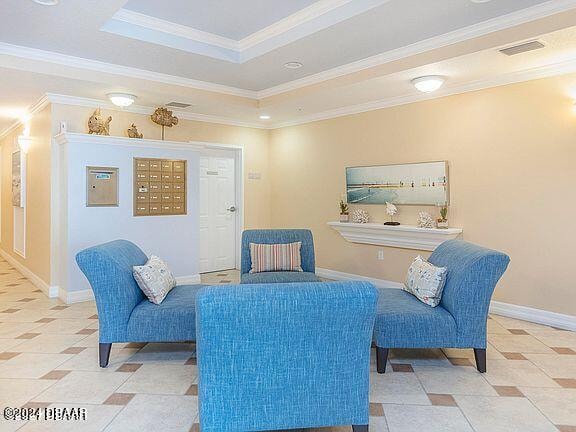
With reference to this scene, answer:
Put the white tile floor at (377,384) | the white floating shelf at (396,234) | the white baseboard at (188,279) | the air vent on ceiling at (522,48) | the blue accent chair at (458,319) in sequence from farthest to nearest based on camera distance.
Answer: the white baseboard at (188,279)
the white floating shelf at (396,234)
the air vent on ceiling at (522,48)
the blue accent chair at (458,319)
the white tile floor at (377,384)

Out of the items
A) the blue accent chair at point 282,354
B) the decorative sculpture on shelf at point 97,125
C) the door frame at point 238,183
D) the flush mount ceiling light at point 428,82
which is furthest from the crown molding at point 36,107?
the blue accent chair at point 282,354

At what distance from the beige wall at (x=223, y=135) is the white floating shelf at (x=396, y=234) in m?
1.58

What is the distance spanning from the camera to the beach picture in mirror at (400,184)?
4.78m

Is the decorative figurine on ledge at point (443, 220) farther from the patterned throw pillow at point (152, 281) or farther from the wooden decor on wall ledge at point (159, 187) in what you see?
the wooden decor on wall ledge at point (159, 187)

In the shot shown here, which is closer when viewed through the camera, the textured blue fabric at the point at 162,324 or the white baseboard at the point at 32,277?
the textured blue fabric at the point at 162,324

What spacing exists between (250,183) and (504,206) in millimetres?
3808

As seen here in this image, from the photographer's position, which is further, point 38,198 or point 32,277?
point 32,277

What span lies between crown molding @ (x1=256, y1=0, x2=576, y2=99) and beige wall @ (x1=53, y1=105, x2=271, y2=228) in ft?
5.31

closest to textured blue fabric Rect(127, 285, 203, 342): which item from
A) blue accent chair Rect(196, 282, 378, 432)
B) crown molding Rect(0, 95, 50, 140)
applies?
blue accent chair Rect(196, 282, 378, 432)

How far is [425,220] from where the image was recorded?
188 inches

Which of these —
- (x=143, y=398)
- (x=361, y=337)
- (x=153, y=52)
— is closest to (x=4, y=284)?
(x=153, y=52)

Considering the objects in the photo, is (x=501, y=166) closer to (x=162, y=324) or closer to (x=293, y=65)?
(x=293, y=65)

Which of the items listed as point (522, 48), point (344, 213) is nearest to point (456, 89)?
point (522, 48)

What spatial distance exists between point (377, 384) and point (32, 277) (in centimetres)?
523
